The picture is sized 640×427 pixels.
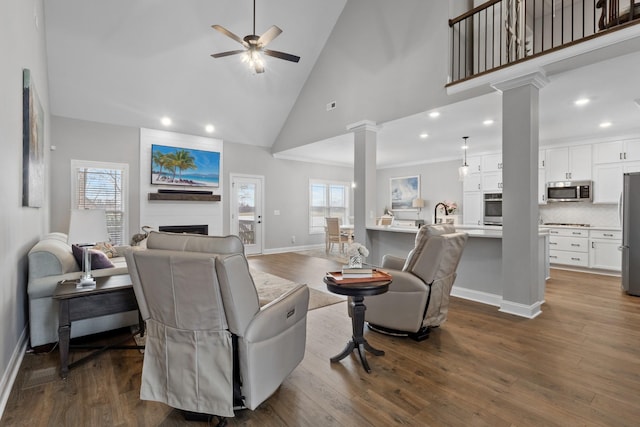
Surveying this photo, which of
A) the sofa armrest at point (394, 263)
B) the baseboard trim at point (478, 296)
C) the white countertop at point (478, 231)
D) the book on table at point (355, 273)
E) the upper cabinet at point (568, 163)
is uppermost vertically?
the upper cabinet at point (568, 163)

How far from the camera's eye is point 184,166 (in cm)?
699

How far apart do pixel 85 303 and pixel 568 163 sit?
7.92 meters

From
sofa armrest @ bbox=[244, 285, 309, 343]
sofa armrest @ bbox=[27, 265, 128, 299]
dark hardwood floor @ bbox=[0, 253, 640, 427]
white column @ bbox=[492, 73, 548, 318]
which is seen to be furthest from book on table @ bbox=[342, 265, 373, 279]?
sofa armrest @ bbox=[27, 265, 128, 299]

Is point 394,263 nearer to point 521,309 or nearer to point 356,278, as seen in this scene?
point 356,278

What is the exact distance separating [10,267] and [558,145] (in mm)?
8366

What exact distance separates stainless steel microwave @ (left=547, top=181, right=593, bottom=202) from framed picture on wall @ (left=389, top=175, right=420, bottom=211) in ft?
11.5

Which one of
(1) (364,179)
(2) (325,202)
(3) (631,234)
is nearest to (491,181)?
(3) (631,234)

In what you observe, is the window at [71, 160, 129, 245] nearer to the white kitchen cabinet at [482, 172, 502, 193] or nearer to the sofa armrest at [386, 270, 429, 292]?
the sofa armrest at [386, 270, 429, 292]

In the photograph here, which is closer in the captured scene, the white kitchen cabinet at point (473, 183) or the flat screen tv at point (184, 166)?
the flat screen tv at point (184, 166)

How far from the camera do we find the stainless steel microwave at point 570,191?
19.6ft

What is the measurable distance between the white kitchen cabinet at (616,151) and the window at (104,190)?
9.14 metres

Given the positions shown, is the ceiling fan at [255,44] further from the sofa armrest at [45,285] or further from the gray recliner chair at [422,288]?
the sofa armrest at [45,285]

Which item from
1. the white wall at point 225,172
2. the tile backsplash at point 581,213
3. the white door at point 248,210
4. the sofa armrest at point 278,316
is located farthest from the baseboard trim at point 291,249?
the sofa armrest at point 278,316

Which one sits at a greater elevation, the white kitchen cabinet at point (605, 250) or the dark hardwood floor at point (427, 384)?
the white kitchen cabinet at point (605, 250)
